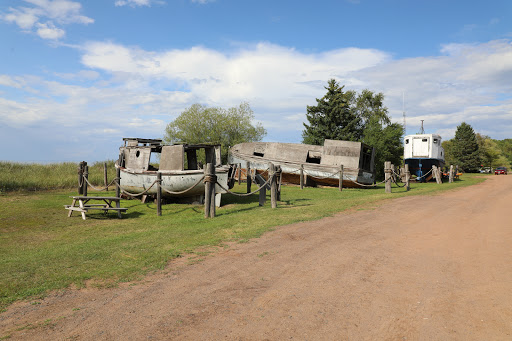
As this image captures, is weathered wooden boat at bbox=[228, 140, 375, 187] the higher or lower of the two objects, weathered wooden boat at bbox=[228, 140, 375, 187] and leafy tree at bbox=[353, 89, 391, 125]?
the lower

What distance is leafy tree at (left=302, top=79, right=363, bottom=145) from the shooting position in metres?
37.1

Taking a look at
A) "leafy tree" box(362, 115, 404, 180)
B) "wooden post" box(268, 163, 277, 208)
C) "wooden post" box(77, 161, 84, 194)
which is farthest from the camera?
"leafy tree" box(362, 115, 404, 180)

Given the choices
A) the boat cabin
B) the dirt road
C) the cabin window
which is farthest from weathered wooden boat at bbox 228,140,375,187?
the dirt road

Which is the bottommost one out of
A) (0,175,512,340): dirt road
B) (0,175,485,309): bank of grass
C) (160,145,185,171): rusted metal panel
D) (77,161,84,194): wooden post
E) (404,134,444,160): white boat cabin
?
(0,175,485,309): bank of grass

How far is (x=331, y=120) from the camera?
123 feet

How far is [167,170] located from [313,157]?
12184 mm

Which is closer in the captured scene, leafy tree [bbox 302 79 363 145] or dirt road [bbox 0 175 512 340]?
dirt road [bbox 0 175 512 340]

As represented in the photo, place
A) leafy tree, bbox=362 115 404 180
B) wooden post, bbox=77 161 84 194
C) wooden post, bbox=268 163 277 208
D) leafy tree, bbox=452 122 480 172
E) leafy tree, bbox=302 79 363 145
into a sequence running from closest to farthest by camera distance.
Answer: wooden post, bbox=268 163 277 208, wooden post, bbox=77 161 84 194, leafy tree, bbox=362 115 404 180, leafy tree, bbox=302 79 363 145, leafy tree, bbox=452 122 480 172

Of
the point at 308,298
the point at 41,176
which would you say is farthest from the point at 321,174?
the point at 308,298

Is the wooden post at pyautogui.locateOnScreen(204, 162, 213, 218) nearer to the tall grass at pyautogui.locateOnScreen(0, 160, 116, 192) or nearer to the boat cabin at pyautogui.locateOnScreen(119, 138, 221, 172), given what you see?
the boat cabin at pyautogui.locateOnScreen(119, 138, 221, 172)

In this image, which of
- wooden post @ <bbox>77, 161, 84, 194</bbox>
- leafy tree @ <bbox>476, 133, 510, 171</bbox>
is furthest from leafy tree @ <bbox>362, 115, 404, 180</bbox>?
leafy tree @ <bbox>476, 133, 510, 171</bbox>

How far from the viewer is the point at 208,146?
15734 mm

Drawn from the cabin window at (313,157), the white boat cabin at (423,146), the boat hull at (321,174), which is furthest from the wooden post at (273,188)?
the white boat cabin at (423,146)

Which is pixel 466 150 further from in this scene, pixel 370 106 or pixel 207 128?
pixel 207 128
